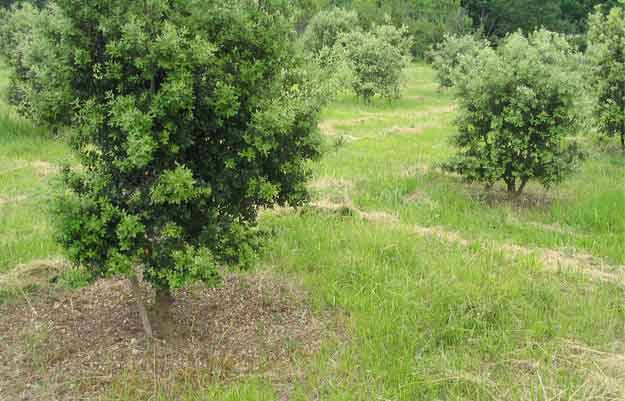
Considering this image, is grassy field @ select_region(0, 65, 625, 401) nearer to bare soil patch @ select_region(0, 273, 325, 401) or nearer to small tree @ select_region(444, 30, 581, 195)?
bare soil patch @ select_region(0, 273, 325, 401)

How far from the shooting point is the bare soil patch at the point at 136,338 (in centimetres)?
432

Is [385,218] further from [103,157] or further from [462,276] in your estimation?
[103,157]

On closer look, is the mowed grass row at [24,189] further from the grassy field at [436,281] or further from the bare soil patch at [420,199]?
the bare soil patch at [420,199]

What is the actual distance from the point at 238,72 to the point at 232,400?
2389mm

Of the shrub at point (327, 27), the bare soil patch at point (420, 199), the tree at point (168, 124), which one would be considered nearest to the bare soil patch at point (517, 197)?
the bare soil patch at point (420, 199)

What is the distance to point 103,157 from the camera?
430 centimetres

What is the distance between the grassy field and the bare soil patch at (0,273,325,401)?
0.19 meters

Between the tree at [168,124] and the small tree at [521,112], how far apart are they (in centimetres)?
469

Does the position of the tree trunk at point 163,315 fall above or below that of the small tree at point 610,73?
below

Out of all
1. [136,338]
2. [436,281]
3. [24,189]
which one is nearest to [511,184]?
[436,281]

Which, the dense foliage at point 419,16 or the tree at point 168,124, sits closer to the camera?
the tree at point 168,124

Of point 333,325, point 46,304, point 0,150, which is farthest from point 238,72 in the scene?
point 0,150

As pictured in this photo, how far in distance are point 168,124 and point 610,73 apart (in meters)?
11.1

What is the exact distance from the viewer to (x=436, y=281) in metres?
5.64
